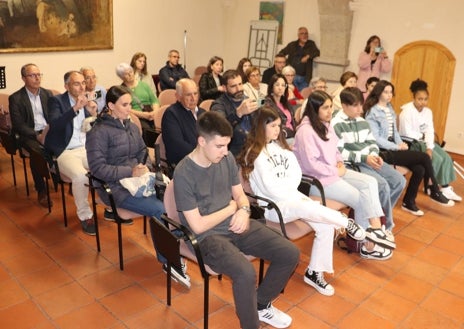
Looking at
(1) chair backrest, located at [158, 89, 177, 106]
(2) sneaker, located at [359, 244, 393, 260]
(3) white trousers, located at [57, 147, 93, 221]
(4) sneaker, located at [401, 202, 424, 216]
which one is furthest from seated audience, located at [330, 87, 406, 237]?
(1) chair backrest, located at [158, 89, 177, 106]

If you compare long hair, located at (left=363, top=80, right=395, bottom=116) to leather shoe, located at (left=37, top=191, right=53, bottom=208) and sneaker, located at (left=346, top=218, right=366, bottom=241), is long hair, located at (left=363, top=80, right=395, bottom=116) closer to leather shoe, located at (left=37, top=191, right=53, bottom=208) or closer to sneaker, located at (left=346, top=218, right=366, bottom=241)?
sneaker, located at (left=346, top=218, right=366, bottom=241)

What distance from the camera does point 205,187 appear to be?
2484mm

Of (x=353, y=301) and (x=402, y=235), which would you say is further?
(x=402, y=235)

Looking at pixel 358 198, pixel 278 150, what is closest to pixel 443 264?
pixel 358 198

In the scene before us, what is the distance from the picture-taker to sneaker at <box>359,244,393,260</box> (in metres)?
3.55

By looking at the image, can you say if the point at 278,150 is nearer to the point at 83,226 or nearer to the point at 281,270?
the point at 281,270

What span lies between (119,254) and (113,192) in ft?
1.70

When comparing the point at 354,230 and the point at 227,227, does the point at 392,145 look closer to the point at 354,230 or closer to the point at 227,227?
the point at 354,230

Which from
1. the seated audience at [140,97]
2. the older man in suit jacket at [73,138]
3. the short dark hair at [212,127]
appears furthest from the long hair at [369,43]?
the short dark hair at [212,127]

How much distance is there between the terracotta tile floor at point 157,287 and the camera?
2742 mm

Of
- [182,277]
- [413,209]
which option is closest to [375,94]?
[413,209]

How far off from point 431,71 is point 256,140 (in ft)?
17.0

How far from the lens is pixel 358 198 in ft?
11.1

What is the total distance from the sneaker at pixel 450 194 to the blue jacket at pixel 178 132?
2988 mm
